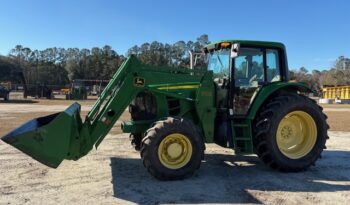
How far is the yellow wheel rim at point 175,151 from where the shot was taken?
7.79m

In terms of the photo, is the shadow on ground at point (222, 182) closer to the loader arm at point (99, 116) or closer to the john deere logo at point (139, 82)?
the loader arm at point (99, 116)

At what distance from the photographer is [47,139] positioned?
709 centimetres

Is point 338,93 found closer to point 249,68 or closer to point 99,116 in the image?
point 249,68

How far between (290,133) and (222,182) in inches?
85.3

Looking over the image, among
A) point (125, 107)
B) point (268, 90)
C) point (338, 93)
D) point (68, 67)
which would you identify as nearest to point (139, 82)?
point (125, 107)

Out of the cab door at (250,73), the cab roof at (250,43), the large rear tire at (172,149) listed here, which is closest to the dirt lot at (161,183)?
the large rear tire at (172,149)

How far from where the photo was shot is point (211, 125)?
8703 mm

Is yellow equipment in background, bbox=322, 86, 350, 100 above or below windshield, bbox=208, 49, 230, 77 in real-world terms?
below

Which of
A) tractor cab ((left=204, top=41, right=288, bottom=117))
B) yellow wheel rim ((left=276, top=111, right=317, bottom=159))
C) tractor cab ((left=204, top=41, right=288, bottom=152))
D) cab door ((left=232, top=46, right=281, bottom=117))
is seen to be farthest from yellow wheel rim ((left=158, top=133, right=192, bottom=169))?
yellow wheel rim ((left=276, top=111, right=317, bottom=159))

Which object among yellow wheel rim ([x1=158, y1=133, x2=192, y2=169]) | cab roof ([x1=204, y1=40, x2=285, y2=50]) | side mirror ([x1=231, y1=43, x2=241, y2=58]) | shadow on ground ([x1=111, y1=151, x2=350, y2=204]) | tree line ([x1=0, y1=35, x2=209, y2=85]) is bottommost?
shadow on ground ([x1=111, y1=151, x2=350, y2=204])

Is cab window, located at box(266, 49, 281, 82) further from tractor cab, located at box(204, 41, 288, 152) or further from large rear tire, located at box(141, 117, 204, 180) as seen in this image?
large rear tire, located at box(141, 117, 204, 180)

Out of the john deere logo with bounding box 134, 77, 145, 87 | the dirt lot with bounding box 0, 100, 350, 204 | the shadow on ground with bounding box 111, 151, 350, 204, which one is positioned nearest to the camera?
the dirt lot with bounding box 0, 100, 350, 204

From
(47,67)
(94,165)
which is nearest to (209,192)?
(94,165)

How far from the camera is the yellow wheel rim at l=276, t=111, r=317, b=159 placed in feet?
29.8
